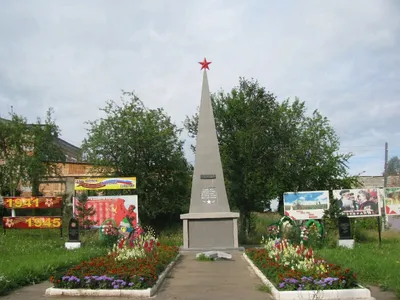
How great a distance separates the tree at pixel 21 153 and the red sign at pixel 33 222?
823 cm

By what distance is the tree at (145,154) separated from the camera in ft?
84.4

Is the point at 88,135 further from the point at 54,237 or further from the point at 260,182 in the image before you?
the point at 260,182

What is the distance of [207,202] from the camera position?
61.4 feet

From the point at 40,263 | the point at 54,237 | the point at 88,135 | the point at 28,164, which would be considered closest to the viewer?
the point at 40,263

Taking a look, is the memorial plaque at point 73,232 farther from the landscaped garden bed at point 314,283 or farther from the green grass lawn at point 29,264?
the landscaped garden bed at point 314,283

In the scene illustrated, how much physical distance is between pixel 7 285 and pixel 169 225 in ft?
67.4

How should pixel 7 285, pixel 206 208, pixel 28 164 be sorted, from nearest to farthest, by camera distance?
pixel 7 285 → pixel 206 208 → pixel 28 164

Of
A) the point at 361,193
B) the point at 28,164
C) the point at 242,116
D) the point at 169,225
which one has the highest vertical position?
the point at 242,116

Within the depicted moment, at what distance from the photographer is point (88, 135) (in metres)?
26.4

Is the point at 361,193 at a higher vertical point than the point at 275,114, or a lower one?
lower

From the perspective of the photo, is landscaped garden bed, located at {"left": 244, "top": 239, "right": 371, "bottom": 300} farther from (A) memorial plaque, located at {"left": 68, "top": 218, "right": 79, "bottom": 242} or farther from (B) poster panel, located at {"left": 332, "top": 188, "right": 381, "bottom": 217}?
(B) poster panel, located at {"left": 332, "top": 188, "right": 381, "bottom": 217}

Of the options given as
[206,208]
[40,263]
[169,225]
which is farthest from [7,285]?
[169,225]

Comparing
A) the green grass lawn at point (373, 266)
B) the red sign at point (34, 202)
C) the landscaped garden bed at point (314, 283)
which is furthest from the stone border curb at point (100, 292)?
the red sign at point (34, 202)

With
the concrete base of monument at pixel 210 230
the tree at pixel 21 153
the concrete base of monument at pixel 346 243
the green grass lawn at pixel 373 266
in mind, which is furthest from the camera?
the tree at pixel 21 153
